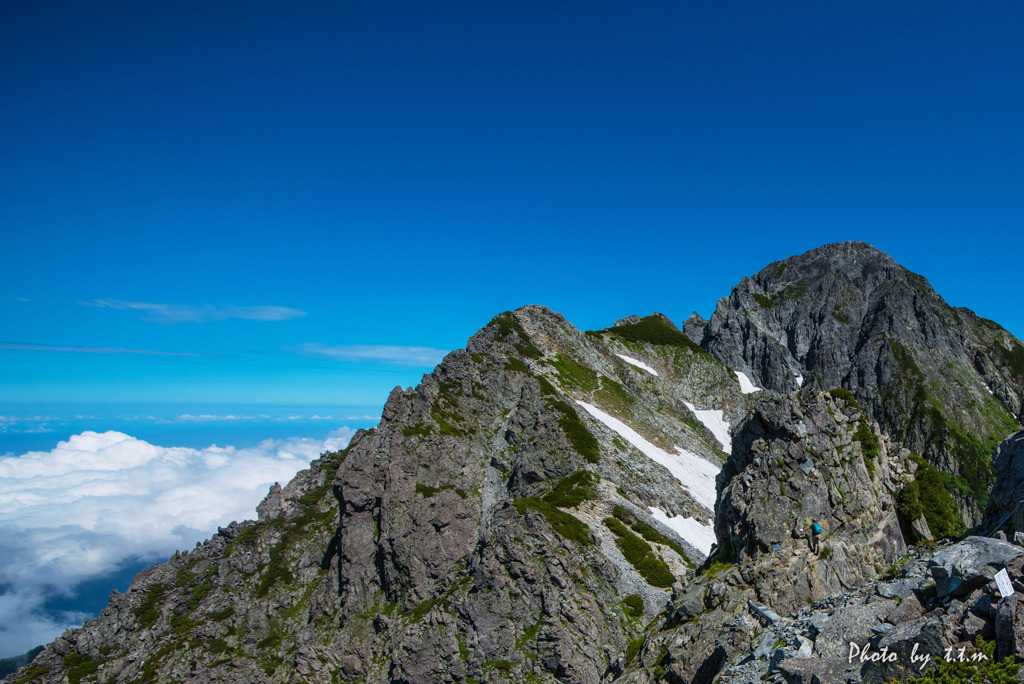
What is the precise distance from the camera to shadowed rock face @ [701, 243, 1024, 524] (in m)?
102

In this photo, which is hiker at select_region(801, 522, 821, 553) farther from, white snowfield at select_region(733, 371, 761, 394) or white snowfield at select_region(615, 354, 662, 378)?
white snowfield at select_region(733, 371, 761, 394)

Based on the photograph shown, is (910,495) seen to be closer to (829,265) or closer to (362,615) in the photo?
(362,615)

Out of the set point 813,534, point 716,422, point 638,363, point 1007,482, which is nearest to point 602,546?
point 813,534

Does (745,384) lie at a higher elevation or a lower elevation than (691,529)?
higher

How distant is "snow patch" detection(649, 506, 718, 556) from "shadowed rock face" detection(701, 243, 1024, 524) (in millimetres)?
63349

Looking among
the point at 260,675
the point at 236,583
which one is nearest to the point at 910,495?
the point at 260,675

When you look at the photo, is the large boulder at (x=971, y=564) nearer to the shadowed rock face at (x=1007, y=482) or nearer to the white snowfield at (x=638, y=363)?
the shadowed rock face at (x=1007, y=482)

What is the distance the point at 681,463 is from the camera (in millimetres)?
67562

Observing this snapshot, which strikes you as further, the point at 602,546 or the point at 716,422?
the point at 716,422

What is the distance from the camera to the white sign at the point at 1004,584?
10125mm

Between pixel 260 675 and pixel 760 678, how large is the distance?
4587 cm

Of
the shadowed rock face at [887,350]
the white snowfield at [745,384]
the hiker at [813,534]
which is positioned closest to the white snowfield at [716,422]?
the white snowfield at [745,384]

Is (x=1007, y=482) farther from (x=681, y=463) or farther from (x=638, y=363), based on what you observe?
(x=638, y=363)

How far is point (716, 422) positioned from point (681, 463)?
106 ft
